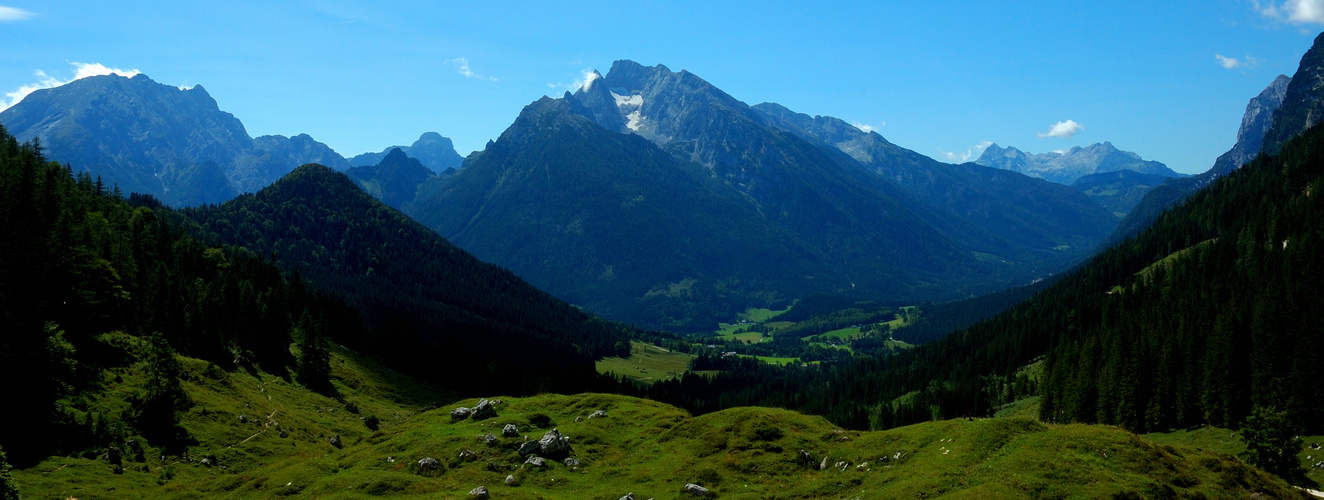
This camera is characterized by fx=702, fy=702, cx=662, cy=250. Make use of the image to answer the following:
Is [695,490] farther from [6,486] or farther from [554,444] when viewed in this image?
[6,486]

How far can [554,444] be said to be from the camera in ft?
211

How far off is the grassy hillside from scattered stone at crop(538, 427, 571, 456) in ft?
4.94

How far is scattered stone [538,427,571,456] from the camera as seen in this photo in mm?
63656

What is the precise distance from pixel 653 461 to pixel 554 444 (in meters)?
9.31

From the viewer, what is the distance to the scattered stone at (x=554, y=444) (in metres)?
63.7

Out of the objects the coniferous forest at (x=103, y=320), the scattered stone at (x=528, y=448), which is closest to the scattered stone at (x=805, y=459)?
the scattered stone at (x=528, y=448)

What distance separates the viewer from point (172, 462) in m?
69.2

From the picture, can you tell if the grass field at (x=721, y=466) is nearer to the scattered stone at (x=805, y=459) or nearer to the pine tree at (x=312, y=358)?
the scattered stone at (x=805, y=459)

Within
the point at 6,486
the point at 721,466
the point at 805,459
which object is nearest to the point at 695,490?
the point at 721,466

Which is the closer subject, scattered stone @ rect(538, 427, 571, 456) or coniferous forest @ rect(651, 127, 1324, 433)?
scattered stone @ rect(538, 427, 571, 456)

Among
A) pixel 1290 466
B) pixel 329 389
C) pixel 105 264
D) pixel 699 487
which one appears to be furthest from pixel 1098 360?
pixel 105 264

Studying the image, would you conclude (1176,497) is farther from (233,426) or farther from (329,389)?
(329,389)

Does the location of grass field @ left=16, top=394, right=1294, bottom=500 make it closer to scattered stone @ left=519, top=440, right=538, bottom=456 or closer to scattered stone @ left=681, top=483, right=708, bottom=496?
scattered stone @ left=519, top=440, right=538, bottom=456

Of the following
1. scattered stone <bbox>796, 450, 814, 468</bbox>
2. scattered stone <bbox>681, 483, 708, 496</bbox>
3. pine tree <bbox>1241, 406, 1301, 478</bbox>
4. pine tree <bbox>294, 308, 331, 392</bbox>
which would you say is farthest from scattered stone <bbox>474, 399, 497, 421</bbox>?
pine tree <bbox>1241, 406, 1301, 478</bbox>
